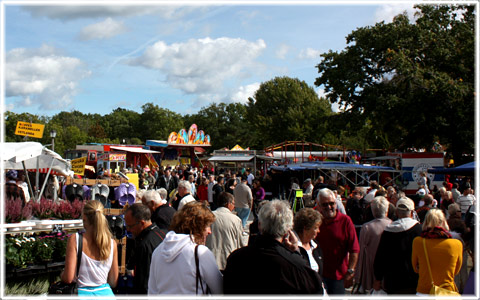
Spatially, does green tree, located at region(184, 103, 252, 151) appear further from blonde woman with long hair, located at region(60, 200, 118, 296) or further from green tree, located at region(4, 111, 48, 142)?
blonde woman with long hair, located at region(60, 200, 118, 296)

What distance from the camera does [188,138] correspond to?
55906 mm

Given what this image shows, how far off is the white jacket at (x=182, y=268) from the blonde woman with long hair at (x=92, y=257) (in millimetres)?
811

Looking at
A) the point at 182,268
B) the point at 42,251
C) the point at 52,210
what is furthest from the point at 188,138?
the point at 182,268

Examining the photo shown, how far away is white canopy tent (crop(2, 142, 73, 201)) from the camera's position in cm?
901

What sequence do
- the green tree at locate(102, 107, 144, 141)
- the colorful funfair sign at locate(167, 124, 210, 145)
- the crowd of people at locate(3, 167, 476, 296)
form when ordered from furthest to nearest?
the green tree at locate(102, 107, 144, 141)
the colorful funfair sign at locate(167, 124, 210, 145)
the crowd of people at locate(3, 167, 476, 296)

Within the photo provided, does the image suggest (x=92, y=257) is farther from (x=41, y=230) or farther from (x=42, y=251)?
(x=41, y=230)

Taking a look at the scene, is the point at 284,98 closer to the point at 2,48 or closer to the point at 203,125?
the point at 203,125

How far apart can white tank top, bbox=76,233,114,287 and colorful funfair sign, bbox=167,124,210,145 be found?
49.7 metres

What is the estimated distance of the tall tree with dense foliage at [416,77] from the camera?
26.7m

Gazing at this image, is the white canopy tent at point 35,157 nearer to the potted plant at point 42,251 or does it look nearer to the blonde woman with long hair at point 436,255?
the potted plant at point 42,251

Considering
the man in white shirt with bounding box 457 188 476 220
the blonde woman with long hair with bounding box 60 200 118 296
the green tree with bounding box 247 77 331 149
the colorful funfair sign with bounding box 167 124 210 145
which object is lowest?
the man in white shirt with bounding box 457 188 476 220

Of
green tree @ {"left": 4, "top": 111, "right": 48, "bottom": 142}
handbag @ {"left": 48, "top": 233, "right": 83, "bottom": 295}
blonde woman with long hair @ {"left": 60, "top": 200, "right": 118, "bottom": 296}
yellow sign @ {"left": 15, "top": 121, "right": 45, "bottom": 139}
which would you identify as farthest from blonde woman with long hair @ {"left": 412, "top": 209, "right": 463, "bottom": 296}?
green tree @ {"left": 4, "top": 111, "right": 48, "bottom": 142}

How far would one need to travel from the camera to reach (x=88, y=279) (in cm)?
375

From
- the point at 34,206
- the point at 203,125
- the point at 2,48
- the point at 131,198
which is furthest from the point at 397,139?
the point at 203,125
